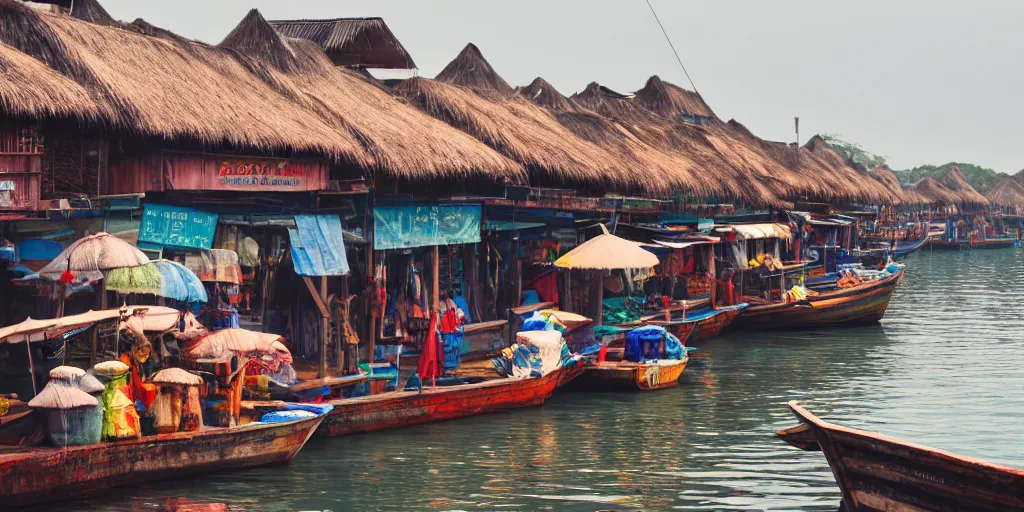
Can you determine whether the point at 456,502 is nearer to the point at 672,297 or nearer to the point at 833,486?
the point at 833,486

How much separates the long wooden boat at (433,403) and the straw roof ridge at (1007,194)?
62972 millimetres

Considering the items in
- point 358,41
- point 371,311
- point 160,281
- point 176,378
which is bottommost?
point 176,378

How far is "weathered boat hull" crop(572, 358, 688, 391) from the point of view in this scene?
1747 centimetres

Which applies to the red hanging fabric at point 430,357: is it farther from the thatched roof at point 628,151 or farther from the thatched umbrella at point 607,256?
the thatched roof at point 628,151

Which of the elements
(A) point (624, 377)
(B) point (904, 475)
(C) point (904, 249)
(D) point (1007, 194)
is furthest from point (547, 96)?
(D) point (1007, 194)

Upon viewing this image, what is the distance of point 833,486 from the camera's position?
12.1 meters

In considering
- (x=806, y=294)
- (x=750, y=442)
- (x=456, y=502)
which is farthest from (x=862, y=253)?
(x=456, y=502)

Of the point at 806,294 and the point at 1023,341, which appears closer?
the point at 1023,341

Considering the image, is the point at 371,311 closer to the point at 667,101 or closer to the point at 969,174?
the point at 667,101

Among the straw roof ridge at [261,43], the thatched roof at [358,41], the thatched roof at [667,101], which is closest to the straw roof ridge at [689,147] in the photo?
the thatched roof at [667,101]

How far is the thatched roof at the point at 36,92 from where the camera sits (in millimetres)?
11742

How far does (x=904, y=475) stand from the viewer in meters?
9.04

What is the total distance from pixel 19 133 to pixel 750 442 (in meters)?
9.60

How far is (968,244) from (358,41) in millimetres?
55694
